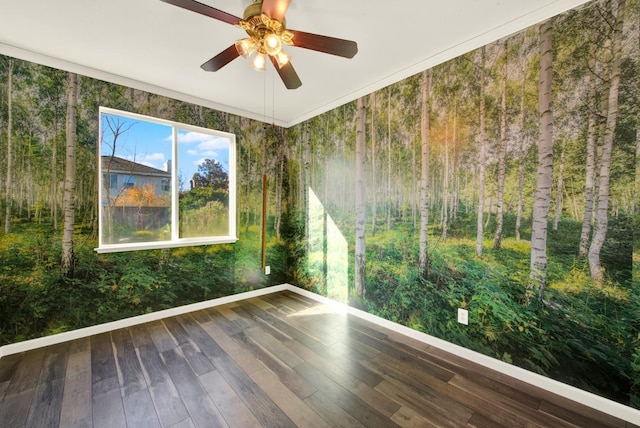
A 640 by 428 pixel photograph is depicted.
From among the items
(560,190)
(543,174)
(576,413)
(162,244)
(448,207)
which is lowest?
(576,413)

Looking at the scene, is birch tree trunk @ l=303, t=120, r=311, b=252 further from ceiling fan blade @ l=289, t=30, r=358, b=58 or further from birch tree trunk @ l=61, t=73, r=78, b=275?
birch tree trunk @ l=61, t=73, r=78, b=275

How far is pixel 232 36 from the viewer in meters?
2.19

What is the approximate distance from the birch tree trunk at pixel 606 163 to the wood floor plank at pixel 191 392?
2680 mm

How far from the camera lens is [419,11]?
75.1 inches

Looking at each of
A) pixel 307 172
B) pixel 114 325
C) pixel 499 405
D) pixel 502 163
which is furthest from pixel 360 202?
pixel 114 325

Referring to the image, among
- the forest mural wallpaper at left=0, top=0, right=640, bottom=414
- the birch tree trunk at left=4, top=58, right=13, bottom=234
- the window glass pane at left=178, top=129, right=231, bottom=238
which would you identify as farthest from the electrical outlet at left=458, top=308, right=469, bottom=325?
the birch tree trunk at left=4, top=58, right=13, bottom=234

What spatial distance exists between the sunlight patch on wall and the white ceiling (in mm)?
1684

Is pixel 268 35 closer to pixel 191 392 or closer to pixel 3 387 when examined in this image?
pixel 191 392

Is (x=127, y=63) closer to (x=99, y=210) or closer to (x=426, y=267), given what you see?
(x=99, y=210)

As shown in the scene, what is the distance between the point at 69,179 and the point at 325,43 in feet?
9.27

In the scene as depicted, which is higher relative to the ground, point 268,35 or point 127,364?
point 268,35

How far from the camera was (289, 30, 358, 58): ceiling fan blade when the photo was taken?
1594mm

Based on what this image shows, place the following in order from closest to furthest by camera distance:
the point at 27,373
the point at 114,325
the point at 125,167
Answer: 1. the point at 27,373
2. the point at 114,325
3. the point at 125,167

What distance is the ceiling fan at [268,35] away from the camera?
4.66ft
